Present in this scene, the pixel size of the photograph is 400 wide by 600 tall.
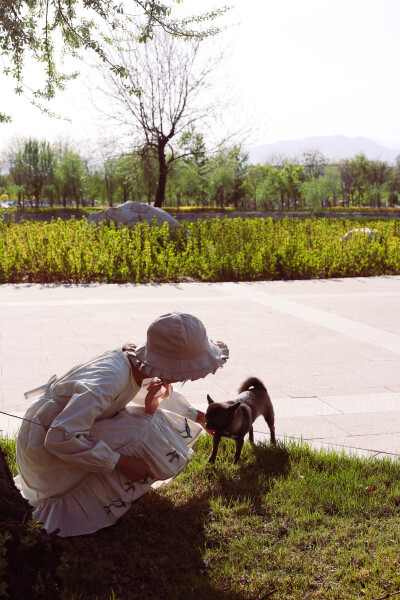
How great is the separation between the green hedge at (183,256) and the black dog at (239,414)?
771cm

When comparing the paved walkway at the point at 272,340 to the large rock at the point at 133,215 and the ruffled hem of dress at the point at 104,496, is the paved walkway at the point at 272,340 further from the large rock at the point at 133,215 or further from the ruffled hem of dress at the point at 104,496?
the large rock at the point at 133,215

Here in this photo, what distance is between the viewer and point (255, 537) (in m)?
2.80

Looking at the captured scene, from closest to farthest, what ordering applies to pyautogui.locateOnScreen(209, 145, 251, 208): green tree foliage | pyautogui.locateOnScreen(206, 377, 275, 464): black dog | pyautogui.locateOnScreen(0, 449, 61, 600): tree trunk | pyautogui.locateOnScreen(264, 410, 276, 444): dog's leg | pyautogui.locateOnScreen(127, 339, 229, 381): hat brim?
pyautogui.locateOnScreen(0, 449, 61, 600): tree trunk < pyautogui.locateOnScreen(127, 339, 229, 381): hat brim < pyautogui.locateOnScreen(206, 377, 275, 464): black dog < pyautogui.locateOnScreen(264, 410, 276, 444): dog's leg < pyautogui.locateOnScreen(209, 145, 251, 208): green tree foliage

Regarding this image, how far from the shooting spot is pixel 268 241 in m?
13.2

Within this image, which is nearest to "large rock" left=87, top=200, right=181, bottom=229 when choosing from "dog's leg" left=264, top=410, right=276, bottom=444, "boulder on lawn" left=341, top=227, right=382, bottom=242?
"boulder on lawn" left=341, top=227, right=382, bottom=242

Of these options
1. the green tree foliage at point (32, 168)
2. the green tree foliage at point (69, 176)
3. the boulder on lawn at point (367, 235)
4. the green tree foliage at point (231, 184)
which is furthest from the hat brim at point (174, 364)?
the green tree foliage at point (32, 168)

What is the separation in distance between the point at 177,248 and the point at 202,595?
12.2 meters

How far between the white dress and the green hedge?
8.38 m

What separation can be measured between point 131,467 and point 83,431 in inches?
14.6

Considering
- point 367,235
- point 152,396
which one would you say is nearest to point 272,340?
point 152,396

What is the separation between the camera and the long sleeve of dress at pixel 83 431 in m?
2.61

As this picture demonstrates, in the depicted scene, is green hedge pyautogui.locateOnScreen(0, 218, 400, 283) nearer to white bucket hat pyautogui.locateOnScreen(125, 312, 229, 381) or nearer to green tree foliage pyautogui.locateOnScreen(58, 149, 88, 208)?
white bucket hat pyautogui.locateOnScreen(125, 312, 229, 381)

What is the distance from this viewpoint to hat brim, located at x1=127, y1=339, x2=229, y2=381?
110 inches

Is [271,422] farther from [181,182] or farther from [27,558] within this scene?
[181,182]
